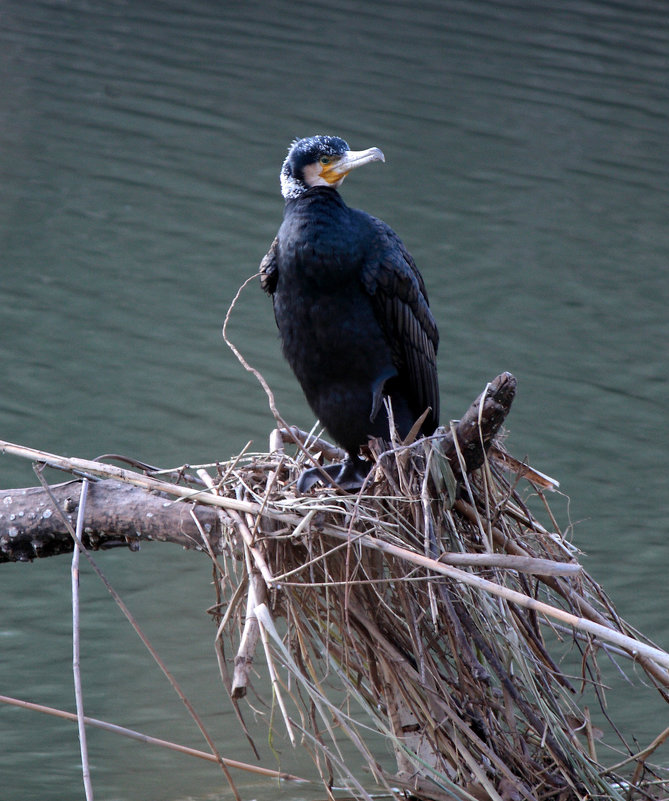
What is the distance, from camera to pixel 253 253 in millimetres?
6059

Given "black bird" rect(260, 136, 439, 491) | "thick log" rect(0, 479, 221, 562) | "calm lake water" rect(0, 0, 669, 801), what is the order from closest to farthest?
"thick log" rect(0, 479, 221, 562)
"black bird" rect(260, 136, 439, 491)
"calm lake water" rect(0, 0, 669, 801)

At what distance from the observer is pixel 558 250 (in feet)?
20.9

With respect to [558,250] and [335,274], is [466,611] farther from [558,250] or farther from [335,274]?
[558,250]


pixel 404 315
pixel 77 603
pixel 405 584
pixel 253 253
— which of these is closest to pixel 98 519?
pixel 77 603

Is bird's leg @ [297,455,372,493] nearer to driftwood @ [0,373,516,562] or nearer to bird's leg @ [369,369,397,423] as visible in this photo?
bird's leg @ [369,369,397,423]

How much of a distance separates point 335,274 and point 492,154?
18.1 feet

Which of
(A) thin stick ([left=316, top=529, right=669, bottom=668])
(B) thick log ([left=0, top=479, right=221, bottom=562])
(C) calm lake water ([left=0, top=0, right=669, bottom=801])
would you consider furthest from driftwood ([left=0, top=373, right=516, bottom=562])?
(C) calm lake water ([left=0, top=0, right=669, bottom=801])

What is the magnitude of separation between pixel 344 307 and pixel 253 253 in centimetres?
387

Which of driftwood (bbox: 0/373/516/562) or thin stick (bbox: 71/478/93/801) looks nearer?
thin stick (bbox: 71/478/93/801)

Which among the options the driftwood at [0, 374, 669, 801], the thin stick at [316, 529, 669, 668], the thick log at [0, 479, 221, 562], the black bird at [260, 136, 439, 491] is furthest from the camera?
the black bird at [260, 136, 439, 491]

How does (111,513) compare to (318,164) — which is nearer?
(111,513)

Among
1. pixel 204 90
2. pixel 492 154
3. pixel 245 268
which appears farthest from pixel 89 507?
pixel 204 90

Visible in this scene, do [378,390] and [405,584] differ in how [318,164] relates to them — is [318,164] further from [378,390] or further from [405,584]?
[405,584]

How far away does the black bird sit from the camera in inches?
87.6
